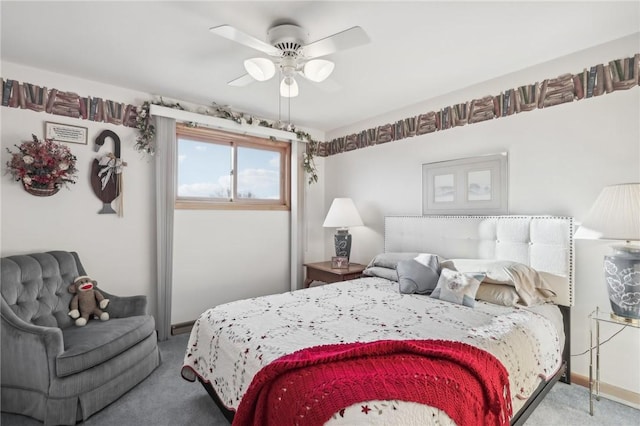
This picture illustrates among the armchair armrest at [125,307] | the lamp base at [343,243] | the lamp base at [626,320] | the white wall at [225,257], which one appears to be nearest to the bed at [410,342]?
the lamp base at [626,320]

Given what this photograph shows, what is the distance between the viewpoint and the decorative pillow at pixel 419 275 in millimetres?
2576

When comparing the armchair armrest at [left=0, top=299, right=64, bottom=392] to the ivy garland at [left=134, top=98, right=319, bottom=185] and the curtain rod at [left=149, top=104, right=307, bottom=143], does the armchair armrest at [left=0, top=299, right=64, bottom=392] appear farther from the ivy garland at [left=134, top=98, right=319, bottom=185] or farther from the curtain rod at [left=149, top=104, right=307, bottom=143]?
the curtain rod at [left=149, top=104, right=307, bottom=143]

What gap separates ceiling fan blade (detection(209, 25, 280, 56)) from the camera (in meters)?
1.63

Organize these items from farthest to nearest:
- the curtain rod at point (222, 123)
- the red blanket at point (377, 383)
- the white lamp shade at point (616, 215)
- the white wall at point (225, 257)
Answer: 1. the white wall at point (225, 257)
2. the curtain rod at point (222, 123)
3. the white lamp shade at point (616, 215)
4. the red blanket at point (377, 383)

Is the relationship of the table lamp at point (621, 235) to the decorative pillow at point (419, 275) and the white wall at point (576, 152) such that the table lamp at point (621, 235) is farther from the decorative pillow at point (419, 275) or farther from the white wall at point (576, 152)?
the decorative pillow at point (419, 275)

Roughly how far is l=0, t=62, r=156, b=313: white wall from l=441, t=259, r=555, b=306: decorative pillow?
302cm

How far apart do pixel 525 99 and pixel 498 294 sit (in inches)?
63.9

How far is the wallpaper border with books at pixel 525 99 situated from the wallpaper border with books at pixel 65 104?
2.71 m

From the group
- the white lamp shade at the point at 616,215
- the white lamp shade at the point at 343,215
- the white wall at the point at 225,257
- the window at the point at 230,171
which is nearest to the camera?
the white lamp shade at the point at 616,215

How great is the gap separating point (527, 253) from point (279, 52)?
7.79 feet

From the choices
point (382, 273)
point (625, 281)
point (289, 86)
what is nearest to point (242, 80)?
point (289, 86)

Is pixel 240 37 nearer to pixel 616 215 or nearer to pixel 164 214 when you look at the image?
pixel 164 214

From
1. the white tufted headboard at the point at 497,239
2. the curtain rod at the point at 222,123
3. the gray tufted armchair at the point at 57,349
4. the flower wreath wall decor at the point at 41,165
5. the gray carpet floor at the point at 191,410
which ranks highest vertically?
the curtain rod at the point at 222,123

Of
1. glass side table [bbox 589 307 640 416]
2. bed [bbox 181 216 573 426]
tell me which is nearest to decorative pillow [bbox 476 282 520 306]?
bed [bbox 181 216 573 426]
